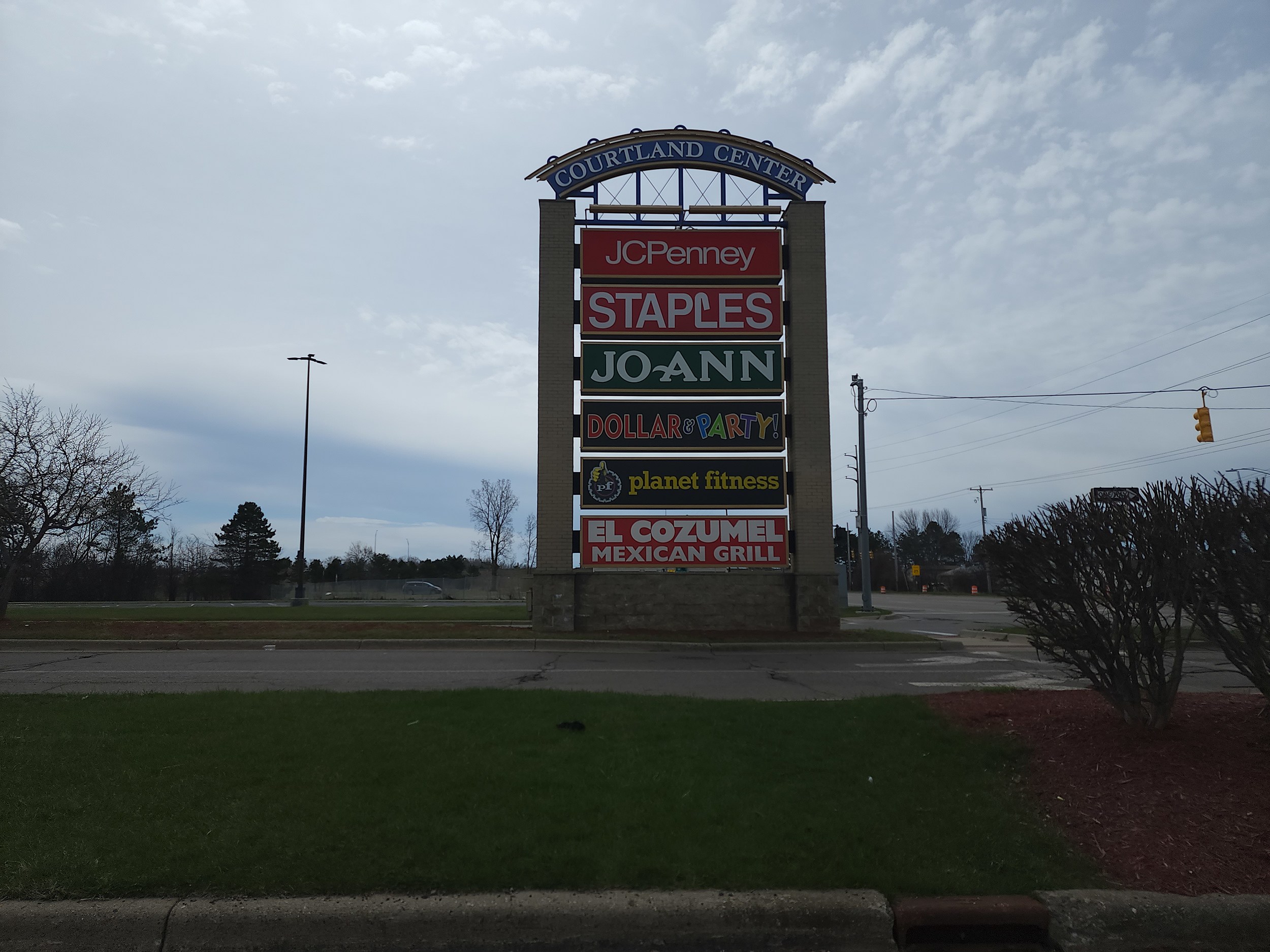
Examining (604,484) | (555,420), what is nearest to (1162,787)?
(604,484)

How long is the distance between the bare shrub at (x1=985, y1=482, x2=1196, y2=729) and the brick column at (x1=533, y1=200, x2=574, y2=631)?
46.6 ft

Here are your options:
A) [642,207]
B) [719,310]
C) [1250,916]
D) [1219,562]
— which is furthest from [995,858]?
[642,207]

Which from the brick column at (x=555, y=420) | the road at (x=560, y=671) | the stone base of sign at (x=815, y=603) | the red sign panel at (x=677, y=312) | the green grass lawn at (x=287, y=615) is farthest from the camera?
the green grass lawn at (x=287, y=615)

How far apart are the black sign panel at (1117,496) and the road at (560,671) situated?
3451 millimetres

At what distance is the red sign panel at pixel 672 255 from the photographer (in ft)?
69.2

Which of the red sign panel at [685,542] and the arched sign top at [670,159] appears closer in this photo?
the red sign panel at [685,542]

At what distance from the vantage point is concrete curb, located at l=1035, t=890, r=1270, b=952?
160 inches

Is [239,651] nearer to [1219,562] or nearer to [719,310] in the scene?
[719,310]

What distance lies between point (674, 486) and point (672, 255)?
6030 millimetres

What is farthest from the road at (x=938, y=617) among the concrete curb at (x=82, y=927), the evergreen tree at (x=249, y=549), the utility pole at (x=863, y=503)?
the evergreen tree at (x=249, y=549)

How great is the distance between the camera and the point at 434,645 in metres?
17.2

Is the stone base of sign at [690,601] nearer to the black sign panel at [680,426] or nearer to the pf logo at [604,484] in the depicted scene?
the pf logo at [604,484]

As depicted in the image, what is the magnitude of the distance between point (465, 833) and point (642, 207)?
18773 millimetres

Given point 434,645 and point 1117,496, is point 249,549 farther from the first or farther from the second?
point 1117,496
